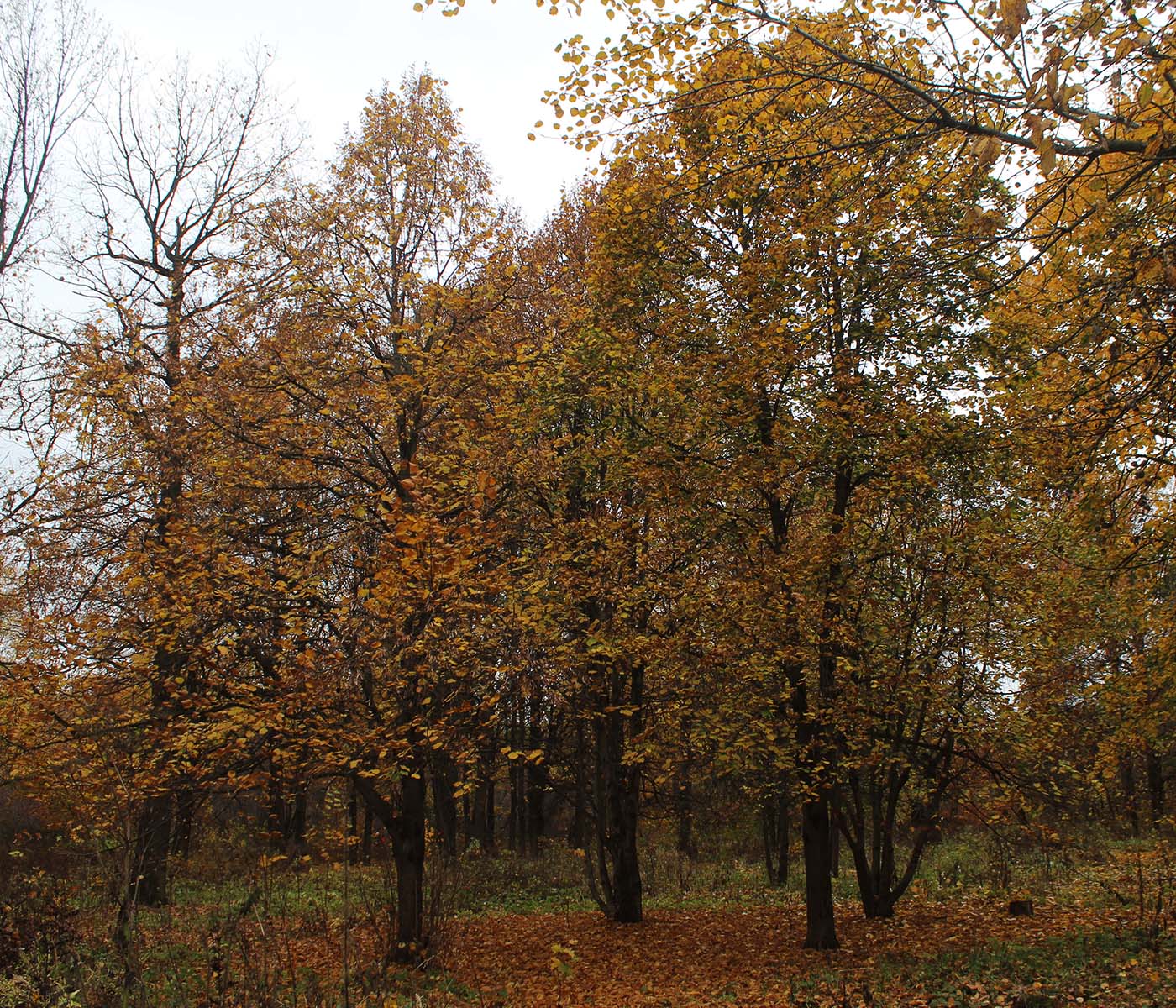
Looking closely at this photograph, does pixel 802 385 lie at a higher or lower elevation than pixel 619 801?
higher

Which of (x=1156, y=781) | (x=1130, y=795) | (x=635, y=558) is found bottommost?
(x=1130, y=795)

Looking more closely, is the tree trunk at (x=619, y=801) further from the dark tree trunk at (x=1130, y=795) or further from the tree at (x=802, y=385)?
the dark tree trunk at (x=1130, y=795)

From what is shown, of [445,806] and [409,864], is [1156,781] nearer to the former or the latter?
[445,806]

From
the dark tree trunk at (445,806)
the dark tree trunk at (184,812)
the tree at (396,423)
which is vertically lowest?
the dark tree trunk at (445,806)

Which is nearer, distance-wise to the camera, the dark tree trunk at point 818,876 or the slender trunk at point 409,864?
the slender trunk at point 409,864

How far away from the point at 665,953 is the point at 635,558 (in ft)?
16.4

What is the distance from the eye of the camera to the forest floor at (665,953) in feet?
20.7

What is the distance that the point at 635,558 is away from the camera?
35.5 ft

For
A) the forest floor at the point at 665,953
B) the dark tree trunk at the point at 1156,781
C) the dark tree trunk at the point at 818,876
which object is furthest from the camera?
the dark tree trunk at the point at 1156,781

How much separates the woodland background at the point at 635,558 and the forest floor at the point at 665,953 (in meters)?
0.11

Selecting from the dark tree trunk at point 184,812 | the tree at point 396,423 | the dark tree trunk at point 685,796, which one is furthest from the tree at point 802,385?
the dark tree trunk at point 184,812

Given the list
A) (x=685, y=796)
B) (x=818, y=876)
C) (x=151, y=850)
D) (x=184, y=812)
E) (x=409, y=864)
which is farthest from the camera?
(x=685, y=796)

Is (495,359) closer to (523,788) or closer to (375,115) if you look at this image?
(375,115)

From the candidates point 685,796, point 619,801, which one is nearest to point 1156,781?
point 685,796
